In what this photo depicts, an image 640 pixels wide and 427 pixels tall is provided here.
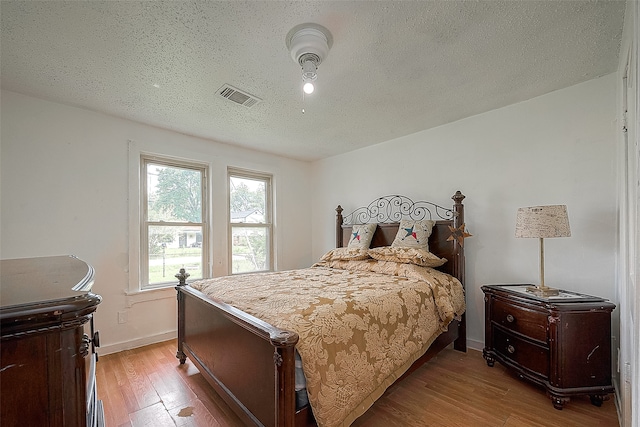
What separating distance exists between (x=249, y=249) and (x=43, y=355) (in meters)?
3.62

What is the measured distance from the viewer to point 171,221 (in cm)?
348

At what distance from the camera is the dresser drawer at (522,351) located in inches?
80.8

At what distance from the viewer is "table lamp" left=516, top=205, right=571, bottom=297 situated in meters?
2.10

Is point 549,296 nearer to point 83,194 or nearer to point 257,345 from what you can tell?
point 257,345

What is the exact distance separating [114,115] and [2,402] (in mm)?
3206

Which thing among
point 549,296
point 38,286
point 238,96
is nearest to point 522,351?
point 549,296

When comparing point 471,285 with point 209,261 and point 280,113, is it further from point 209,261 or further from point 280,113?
point 209,261

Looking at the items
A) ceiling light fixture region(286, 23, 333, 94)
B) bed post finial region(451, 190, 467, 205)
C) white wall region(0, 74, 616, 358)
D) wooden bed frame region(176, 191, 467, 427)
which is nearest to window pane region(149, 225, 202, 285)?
white wall region(0, 74, 616, 358)

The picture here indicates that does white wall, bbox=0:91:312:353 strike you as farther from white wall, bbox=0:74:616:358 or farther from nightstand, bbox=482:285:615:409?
nightstand, bbox=482:285:615:409

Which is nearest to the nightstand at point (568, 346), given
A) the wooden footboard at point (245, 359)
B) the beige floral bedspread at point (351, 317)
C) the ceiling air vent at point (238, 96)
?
the beige floral bedspread at point (351, 317)

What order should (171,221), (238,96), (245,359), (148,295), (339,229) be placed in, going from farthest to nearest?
(339,229), (171,221), (148,295), (238,96), (245,359)

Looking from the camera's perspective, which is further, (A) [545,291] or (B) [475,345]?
(B) [475,345]

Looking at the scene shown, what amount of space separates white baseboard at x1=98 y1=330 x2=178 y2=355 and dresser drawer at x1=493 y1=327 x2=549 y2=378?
3458 mm

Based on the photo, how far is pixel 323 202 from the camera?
15.6ft
